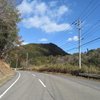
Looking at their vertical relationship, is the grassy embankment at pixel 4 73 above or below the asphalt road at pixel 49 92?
above

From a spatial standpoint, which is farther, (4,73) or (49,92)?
(4,73)

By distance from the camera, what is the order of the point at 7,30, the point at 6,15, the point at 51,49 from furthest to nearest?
the point at 51,49, the point at 7,30, the point at 6,15

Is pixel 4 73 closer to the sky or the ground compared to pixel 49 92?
closer to the sky

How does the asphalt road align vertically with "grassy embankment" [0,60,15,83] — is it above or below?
below

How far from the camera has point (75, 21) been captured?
1139 inches

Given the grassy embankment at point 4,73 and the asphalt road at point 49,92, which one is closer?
the asphalt road at point 49,92

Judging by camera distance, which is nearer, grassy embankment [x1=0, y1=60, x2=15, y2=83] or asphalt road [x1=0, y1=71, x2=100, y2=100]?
asphalt road [x1=0, y1=71, x2=100, y2=100]

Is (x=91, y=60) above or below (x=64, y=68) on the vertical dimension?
above

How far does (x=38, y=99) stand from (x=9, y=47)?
2791cm

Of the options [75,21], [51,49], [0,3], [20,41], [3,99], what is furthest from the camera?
[51,49]

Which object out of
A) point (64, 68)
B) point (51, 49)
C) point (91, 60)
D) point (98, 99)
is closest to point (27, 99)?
point (98, 99)

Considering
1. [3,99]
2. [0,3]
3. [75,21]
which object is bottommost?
[3,99]

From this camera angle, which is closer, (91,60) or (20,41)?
(20,41)

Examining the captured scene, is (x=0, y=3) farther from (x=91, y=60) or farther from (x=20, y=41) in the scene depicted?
(x=91, y=60)
